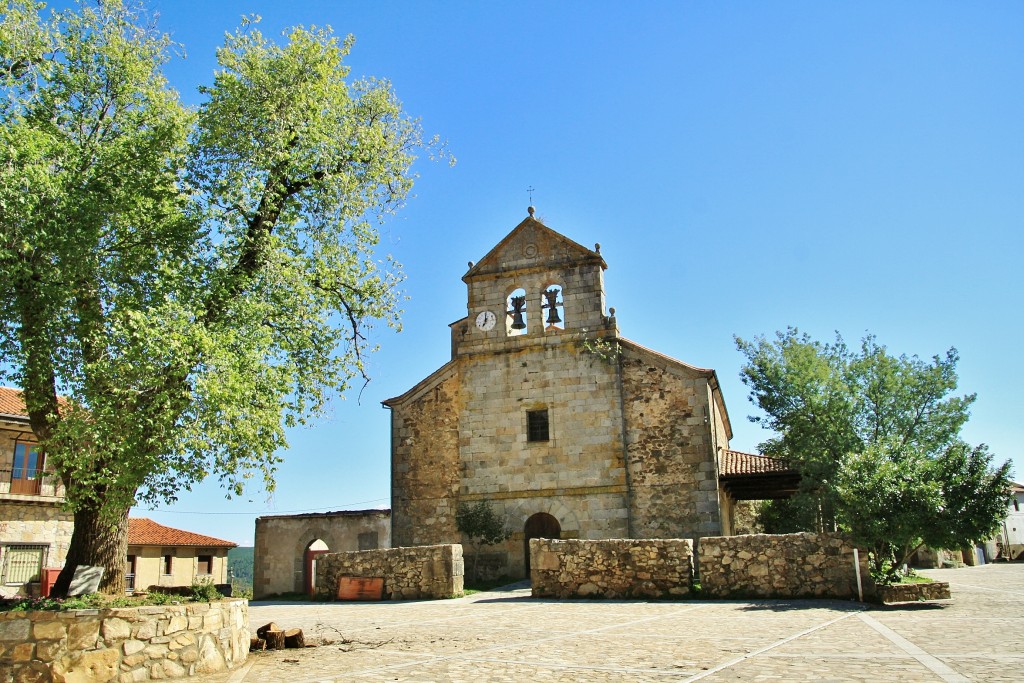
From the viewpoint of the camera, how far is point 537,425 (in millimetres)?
22406

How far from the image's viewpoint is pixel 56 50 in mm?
11891

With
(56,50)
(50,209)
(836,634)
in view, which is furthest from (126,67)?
(836,634)

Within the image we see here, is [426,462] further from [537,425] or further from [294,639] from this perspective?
[294,639]

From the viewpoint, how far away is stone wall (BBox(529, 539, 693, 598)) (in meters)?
15.7

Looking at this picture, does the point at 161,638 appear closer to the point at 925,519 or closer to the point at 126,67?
the point at 126,67

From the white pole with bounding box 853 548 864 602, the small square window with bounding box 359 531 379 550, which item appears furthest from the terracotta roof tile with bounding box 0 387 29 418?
the white pole with bounding box 853 548 864 602

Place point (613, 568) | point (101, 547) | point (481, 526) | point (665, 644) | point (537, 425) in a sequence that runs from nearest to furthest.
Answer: point (665, 644) → point (101, 547) → point (613, 568) → point (481, 526) → point (537, 425)

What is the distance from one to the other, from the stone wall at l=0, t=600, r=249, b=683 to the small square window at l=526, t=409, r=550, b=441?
14.0 metres

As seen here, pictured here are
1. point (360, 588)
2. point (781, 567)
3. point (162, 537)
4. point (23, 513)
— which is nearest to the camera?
point (781, 567)

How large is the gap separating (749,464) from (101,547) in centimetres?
1848

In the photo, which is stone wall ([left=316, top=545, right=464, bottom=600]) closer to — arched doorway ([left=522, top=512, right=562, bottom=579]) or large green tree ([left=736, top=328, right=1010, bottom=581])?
arched doorway ([left=522, top=512, right=562, bottom=579])

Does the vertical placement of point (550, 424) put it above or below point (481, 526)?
above

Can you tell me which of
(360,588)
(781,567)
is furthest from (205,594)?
(781,567)

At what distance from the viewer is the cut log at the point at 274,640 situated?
33.5 feet
